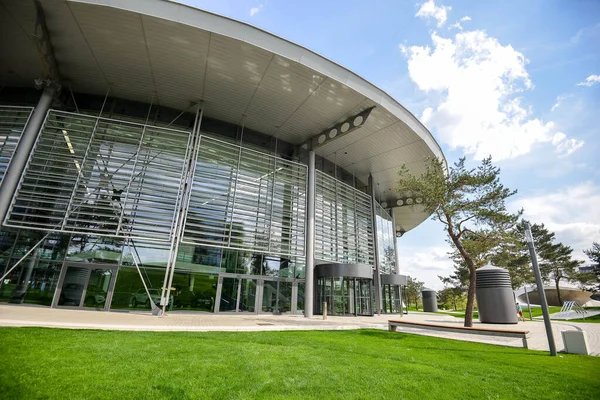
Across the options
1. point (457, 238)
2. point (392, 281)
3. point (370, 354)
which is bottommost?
point (370, 354)

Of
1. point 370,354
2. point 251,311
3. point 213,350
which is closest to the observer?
point 213,350

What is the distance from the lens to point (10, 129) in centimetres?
1459

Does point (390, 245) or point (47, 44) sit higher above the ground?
point (47, 44)

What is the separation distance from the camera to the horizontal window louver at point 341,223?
64.3ft

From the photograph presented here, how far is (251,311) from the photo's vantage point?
16625mm

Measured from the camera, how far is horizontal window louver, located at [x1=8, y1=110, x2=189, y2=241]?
1375cm

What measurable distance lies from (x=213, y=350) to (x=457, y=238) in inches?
506

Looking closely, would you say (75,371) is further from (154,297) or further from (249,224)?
(249,224)

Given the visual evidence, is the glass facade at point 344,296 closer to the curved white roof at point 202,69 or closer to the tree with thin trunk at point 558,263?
the curved white roof at point 202,69

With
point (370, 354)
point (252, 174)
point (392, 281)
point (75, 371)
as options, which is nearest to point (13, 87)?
point (252, 174)

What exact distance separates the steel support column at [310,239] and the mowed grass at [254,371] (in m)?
10.1

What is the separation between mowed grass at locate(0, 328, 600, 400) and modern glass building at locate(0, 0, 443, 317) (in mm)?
8100

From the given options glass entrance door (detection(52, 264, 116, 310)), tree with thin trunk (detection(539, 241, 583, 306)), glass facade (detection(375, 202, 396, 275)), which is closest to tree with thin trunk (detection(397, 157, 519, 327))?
glass facade (detection(375, 202, 396, 275))

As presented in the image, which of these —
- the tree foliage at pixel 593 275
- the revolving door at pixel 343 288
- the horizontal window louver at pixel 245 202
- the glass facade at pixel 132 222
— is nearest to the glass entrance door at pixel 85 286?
the glass facade at pixel 132 222
